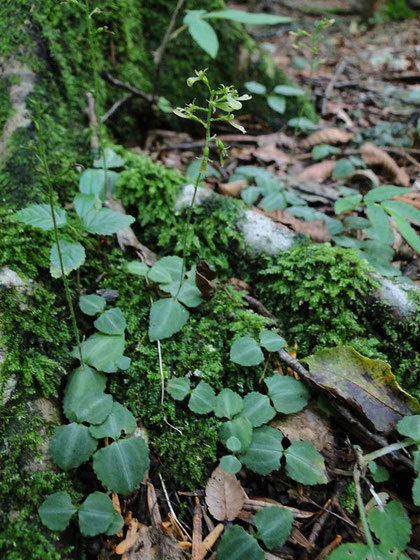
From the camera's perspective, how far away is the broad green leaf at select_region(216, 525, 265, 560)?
62.0 inches

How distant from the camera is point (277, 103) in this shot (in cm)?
402

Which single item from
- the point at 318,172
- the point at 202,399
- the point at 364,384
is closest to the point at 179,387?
the point at 202,399

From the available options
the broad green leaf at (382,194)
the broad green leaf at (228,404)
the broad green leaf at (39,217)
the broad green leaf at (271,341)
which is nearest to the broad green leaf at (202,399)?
the broad green leaf at (228,404)

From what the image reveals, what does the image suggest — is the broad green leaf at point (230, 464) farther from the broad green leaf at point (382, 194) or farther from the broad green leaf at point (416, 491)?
the broad green leaf at point (382, 194)

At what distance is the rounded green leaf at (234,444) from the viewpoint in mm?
1853

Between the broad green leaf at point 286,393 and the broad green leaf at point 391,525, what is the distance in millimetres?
540

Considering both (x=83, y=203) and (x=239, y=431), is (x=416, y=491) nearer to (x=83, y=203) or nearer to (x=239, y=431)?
(x=239, y=431)

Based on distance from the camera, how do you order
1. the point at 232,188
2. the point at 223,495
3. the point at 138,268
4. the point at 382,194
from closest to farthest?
1. the point at 223,495
2. the point at 138,268
3. the point at 382,194
4. the point at 232,188

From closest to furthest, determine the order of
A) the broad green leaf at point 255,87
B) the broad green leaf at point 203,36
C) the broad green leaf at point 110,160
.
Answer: the broad green leaf at point 110,160
the broad green leaf at point 203,36
the broad green leaf at point 255,87

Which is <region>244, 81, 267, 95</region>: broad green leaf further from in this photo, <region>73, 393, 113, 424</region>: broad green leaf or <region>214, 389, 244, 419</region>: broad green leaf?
<region>73, 393, 113, 424</region>: broad green leaf

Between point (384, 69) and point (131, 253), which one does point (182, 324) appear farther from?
point (384, 69)

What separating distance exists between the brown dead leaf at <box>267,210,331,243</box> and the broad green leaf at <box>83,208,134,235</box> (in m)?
1.25

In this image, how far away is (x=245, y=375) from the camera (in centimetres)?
221

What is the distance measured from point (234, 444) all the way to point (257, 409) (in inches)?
8.6
